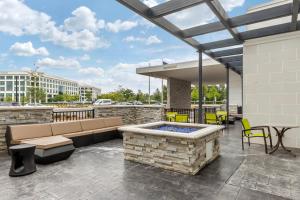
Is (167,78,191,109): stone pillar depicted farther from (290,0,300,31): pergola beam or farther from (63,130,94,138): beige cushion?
(290,0,300,31): pergola beam

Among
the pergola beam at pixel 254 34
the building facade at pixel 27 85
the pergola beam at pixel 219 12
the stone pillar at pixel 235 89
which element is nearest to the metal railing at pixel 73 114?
the pergola beam at pixel 254 34

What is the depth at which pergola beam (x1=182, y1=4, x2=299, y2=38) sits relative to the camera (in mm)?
3751

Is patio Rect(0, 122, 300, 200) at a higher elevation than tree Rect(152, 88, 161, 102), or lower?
lower

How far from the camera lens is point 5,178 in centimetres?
296

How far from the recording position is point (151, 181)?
2832 mm

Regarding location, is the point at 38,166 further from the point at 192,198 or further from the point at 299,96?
the point at 299,96

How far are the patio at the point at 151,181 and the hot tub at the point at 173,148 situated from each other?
6.2 inches

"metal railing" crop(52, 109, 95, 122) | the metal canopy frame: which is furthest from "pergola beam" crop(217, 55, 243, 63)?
"metal railing" crop(52, 109, 95, 122)

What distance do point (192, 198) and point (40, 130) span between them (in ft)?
13.0

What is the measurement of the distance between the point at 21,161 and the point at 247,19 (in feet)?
17.9

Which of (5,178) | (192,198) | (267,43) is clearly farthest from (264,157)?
(5,178)

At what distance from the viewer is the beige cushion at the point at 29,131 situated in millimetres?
4017

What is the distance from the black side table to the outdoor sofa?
0.30 meters

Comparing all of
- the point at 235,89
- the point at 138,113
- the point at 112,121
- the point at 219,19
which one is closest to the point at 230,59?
the point at 219,19
